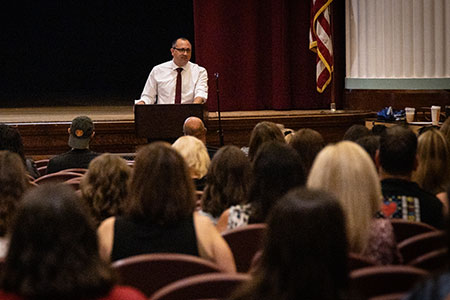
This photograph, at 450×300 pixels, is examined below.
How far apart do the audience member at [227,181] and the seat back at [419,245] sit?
0.91m

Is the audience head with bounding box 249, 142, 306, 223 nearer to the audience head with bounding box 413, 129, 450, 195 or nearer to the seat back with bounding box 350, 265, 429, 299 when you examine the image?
the seat back with bounding box 350, 265, 429, 299

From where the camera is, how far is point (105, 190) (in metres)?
3.12

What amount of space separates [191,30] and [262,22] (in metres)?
2.99

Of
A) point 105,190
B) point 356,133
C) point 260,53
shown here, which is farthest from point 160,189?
point 260,53

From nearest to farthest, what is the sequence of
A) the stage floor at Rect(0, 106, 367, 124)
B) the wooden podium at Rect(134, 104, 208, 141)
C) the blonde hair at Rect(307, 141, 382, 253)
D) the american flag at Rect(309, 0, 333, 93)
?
the blonde hair at Rect(307, 141, 382, 253) < the wooden podium at Rect(134, 104, 208, 141) < the stage floor at Rect(0, 106, 367, 124) < the american flag at Rect(309, 0, 333, 93)

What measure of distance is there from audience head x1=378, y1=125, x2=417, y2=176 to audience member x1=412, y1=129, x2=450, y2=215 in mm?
379

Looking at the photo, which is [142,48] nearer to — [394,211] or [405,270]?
[394,211]

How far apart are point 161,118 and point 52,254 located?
195 inches

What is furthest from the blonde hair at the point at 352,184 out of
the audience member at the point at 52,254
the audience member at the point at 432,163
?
the audience member at the point at 432,163

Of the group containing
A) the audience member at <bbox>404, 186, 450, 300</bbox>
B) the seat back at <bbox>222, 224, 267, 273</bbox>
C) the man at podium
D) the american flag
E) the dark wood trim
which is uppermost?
the american flag

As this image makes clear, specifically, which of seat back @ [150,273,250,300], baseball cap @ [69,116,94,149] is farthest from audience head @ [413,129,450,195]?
baseball cap @ [69,116,94,149]

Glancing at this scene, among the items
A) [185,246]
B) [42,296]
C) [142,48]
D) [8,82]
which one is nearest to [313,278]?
[42,296]

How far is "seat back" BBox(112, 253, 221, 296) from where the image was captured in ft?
6.81

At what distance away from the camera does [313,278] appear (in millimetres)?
1484
